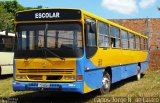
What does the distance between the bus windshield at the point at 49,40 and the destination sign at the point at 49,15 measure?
18cm

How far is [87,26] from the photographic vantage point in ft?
39.3

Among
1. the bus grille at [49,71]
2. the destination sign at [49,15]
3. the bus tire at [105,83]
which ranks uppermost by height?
the destination sign at [49,15]

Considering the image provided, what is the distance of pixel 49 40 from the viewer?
11.9 metres

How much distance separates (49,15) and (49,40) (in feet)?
2.47

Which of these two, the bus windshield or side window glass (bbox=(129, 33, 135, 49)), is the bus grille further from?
side window glass (bbox=(129, 33, 135, 49))

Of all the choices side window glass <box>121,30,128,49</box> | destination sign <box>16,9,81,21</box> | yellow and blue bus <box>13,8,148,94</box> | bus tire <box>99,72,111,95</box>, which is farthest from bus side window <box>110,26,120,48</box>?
destination sign <box>16,9,81,21</box>

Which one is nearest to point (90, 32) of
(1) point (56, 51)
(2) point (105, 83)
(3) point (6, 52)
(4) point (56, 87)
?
(1) point (56, 51)

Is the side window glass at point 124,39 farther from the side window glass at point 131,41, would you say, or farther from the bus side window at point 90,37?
the bus side window at point 90,37

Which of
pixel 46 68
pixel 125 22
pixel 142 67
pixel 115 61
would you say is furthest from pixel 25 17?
pixel 125 22

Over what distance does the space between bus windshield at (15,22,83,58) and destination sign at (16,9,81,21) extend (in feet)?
0.58

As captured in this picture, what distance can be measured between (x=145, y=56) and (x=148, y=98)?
10.5 meters

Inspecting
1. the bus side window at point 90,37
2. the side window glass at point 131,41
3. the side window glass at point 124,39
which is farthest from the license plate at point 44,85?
the side window glass at point 131,41

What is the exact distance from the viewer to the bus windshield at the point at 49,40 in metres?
11.7

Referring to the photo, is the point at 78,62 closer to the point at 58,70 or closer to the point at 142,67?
the point at 58,70
